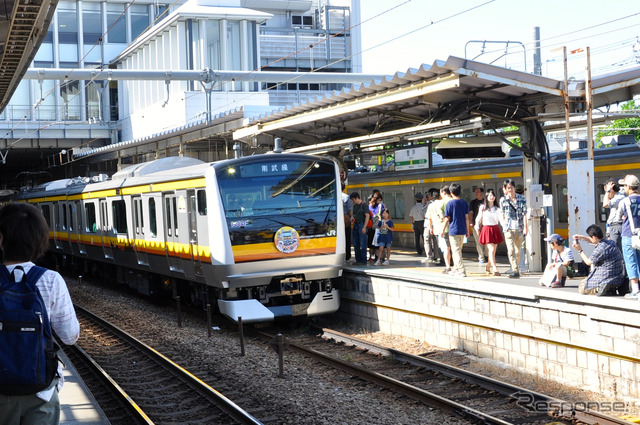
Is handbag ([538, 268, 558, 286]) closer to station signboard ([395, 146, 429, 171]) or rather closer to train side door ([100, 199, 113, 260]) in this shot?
station signboard ([395, 146, 429, 171])

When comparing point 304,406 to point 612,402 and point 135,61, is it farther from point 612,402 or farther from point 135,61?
point 135,61

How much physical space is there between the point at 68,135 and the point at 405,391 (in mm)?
38535

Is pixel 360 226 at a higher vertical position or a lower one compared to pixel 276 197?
lower

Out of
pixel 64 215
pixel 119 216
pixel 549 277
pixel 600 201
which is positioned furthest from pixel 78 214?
pixel 549 277

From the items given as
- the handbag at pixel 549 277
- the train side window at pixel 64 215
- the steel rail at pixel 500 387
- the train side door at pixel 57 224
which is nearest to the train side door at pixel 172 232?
the steel rail at pixel 500 387

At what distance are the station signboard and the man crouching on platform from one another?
9082 millimetres

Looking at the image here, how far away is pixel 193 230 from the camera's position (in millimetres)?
13641

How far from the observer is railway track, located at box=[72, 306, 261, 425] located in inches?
324

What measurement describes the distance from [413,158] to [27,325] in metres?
15.4

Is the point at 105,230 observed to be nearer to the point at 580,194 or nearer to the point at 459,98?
the point at 459,98

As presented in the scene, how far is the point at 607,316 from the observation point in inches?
336

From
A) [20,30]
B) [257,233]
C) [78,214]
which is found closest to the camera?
[20,30]

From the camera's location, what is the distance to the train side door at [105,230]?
1919cm

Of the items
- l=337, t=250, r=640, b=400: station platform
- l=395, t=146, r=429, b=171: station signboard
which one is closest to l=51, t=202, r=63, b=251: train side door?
l=395, t=146, r=429, b=171: station signboard
